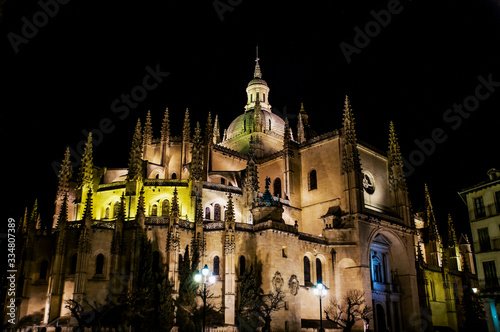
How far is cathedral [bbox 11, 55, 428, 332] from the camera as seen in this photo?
1348 inches

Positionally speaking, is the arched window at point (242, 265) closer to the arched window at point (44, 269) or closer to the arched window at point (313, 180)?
the arched window at point (313, 180)

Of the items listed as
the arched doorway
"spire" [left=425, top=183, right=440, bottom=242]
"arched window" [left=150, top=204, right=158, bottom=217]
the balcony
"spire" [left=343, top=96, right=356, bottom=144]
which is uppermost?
"spire" [left=343, top=96, right=356, bottom=144]

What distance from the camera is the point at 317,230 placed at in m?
44.9

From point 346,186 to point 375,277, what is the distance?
28.5ft

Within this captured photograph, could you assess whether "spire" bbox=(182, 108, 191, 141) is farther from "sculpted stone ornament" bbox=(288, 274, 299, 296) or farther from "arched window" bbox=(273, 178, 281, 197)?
"sculpted stone ornament" bbox=(288, 274, 299, 296)

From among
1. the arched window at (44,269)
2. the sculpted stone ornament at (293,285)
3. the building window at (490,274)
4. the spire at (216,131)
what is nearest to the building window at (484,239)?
the building window at (490,274)

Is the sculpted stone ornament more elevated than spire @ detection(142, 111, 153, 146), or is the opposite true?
spire @ detection(142, 111, 153, 146)

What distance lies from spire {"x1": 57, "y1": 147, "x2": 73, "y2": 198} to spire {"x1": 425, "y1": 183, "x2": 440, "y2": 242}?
4329 centimetres

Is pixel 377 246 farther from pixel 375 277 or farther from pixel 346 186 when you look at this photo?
pixel 346 186

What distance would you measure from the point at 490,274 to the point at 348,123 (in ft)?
58.2

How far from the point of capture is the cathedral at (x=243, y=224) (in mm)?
34250

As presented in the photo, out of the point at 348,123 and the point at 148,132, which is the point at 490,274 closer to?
the point at 348,123

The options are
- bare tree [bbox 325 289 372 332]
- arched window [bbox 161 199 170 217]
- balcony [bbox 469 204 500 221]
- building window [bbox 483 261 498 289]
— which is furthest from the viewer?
arched window [bbox 161 199 170 217]

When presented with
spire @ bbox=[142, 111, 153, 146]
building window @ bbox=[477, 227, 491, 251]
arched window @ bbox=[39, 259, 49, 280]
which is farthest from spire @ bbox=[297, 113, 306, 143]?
arched window @ bbox=[39, 259, 49, 280]
